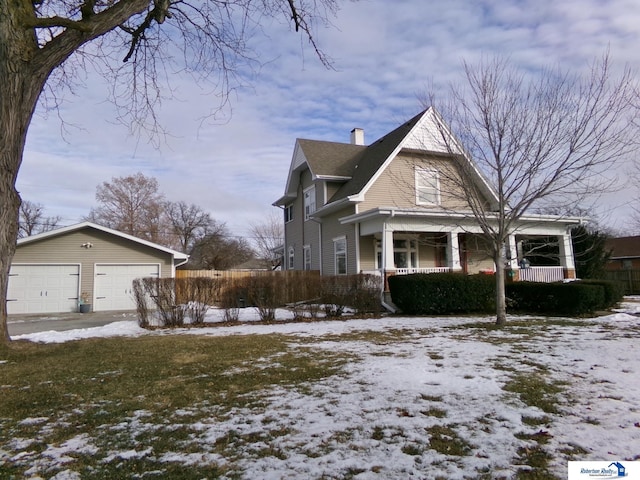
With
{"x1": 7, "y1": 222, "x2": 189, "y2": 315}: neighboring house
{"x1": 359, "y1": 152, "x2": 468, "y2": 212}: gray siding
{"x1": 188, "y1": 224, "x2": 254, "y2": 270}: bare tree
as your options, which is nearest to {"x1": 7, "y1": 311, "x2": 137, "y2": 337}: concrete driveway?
{"x1": 7, "y1": 222, "x2": 189, "y2": 315}: neighboring house

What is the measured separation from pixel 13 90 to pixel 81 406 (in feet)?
18.8

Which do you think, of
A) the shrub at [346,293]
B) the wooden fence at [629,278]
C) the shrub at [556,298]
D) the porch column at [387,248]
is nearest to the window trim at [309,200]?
the porch column at [387,248]

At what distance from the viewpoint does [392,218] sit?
48.6 ft

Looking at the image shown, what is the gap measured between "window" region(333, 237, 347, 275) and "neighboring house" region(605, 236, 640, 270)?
28781 mm

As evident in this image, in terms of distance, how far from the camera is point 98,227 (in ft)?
62.2

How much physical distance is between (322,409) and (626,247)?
42301 millimetres

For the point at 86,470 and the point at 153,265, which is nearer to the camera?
the point at 86,470

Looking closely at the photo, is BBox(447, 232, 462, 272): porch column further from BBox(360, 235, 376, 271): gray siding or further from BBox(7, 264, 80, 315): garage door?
BBox(7, 264, 80, 315): garage door

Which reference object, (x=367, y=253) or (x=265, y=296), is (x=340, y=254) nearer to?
(x=367, y=253)

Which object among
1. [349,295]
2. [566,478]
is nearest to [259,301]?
[349,295]

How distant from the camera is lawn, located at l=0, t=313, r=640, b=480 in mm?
3125

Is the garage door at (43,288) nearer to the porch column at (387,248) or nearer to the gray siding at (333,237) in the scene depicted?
the gray siding at (333,237)

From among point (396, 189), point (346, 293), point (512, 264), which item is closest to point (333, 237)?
point (396, 189)

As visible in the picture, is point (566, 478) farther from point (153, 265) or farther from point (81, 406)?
point (153, 265)
